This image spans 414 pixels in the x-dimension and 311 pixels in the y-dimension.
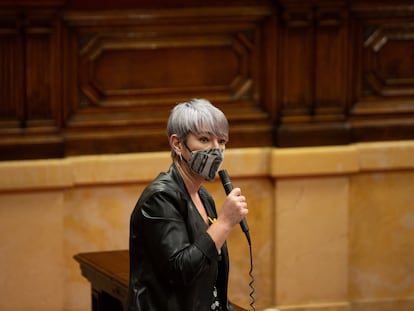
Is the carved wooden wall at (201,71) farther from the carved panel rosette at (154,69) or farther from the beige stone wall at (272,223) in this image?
the beige stone wall at (272,223)

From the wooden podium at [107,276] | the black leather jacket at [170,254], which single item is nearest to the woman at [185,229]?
the black leather jacket at [170,254]

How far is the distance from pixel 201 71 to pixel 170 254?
125 inches

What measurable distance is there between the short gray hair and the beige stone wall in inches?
105

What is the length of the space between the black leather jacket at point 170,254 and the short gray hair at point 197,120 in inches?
6.5

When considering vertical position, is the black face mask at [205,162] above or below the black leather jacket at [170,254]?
above

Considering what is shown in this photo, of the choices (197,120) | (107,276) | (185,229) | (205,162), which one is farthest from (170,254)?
(107,276)

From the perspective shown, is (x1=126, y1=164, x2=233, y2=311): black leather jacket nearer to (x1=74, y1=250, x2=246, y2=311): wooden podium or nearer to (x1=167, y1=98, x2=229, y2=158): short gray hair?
(x1=167, y1=98, x2=229, y2=158): short gray hair

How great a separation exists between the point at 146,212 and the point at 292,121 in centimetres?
317

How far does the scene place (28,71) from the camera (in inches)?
252

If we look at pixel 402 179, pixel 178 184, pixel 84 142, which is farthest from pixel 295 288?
pixel 178 184

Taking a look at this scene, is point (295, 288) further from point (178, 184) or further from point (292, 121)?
point (178, 184)

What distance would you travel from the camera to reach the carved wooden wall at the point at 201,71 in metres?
6.42

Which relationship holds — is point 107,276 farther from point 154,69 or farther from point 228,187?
point 154,69

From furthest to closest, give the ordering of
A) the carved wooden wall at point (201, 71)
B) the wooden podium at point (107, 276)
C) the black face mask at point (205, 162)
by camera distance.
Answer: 1. the carved wooden wall at point (201, 71)
2. the wooden podium at point (107, 276)
3. the black face mask at point (205, 162)
